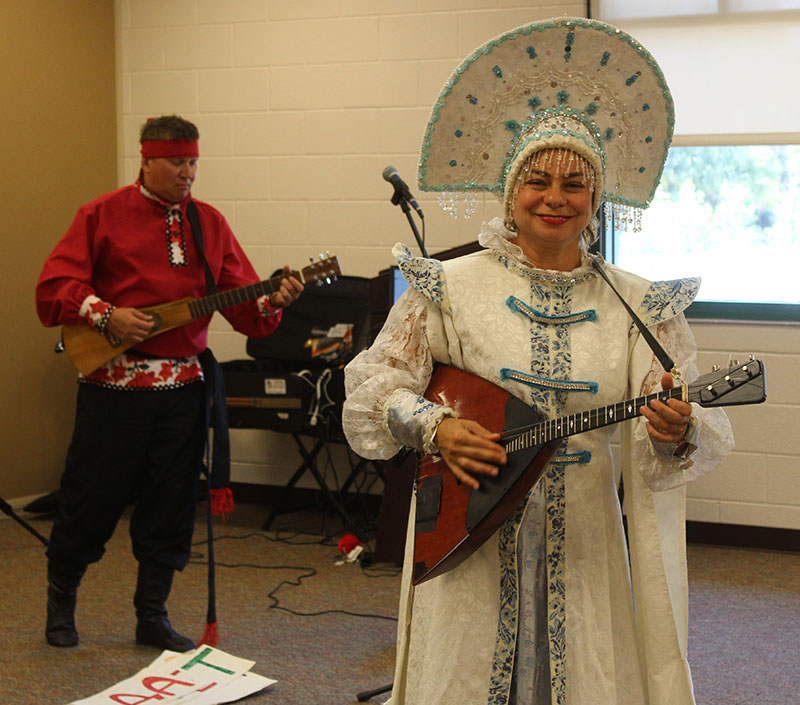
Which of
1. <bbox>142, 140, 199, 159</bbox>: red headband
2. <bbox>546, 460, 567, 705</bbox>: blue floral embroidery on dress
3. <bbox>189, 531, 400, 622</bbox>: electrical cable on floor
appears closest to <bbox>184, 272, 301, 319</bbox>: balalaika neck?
<bbox>142, 140, 199, 159</bbox>: red headband

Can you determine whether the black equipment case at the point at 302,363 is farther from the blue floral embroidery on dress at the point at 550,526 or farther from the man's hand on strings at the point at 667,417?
the man's hand on strings at the point at 667,417

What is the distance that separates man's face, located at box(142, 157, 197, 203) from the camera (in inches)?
115

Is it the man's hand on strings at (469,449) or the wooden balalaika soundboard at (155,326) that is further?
the wooden balalaika soundboard at (155,326)

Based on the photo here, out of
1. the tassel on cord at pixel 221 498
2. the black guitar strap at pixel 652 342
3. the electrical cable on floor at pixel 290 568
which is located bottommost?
the electrical cable on floor at pixel 290 568

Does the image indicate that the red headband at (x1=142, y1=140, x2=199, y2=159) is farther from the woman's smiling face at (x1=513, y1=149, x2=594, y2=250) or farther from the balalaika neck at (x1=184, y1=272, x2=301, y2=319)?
the woman's smiling face at (x1=513, y1=149, x2=594, y2=250)

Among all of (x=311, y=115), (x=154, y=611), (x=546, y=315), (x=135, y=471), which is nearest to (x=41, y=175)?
(x=311, y=115)

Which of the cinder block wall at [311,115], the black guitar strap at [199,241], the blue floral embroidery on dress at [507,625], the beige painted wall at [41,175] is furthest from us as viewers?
the beige painted wall at [41,175]

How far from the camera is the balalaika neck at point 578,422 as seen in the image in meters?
1.42

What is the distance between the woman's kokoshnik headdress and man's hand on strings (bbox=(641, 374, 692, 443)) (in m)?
0.44

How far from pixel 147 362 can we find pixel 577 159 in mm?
1697

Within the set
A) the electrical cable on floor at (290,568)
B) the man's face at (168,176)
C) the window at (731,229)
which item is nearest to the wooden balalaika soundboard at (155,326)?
the man's face at (168,176)

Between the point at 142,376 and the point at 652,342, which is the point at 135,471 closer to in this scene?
the point at 142,376

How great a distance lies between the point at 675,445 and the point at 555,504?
9.4 inches

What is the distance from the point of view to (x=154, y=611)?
3.02 meters
